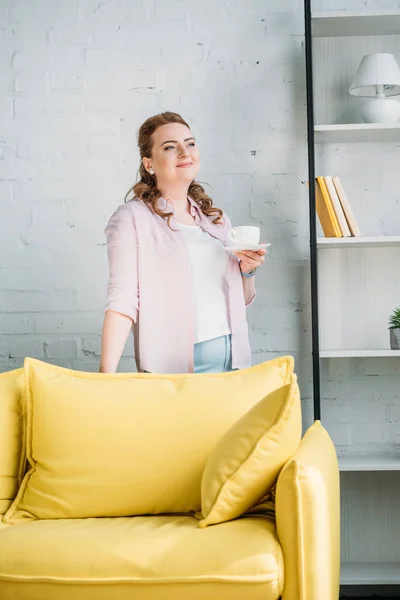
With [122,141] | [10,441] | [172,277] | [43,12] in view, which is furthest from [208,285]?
[43,12]

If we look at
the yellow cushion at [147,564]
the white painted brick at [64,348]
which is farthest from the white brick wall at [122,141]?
the yellow cushion at [147,564]

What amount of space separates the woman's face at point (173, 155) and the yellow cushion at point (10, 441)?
0.93 meters

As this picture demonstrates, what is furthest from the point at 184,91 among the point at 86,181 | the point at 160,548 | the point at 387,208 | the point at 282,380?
the point at 160,548

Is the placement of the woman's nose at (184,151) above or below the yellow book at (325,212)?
above

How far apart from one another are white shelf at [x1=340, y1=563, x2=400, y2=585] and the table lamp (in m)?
1.62

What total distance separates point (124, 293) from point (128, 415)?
603 mm

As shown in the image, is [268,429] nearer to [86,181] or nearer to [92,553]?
[92,553]

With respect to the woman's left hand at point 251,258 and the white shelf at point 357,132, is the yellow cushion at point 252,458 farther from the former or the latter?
the white shelf at point 357,132

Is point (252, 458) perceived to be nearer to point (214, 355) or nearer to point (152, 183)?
point (214, 355)

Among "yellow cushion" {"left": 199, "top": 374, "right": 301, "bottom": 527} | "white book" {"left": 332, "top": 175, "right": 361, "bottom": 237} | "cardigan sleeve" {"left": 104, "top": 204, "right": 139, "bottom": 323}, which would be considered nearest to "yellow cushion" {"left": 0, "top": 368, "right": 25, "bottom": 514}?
"cardigan sleeve" {"left": 104, "top": 204, "right": 139, "bottom": 323}

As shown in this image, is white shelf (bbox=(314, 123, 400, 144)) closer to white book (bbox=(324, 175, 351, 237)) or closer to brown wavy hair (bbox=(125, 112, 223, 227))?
white book (bbox=(324, 175, 351, 237))

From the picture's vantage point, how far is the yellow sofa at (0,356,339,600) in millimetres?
1787

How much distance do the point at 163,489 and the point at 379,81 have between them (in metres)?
1.67

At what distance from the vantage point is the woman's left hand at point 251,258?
2732mm
